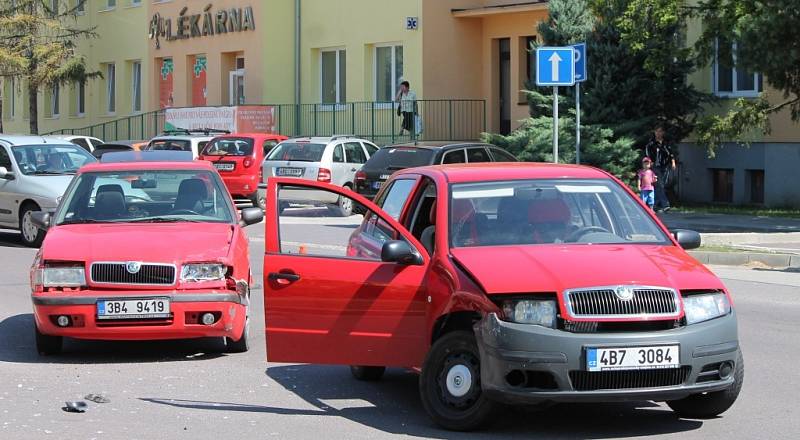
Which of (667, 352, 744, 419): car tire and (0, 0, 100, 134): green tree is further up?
(0, 0, 100, 134): green tree

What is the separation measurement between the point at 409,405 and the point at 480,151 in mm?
15574

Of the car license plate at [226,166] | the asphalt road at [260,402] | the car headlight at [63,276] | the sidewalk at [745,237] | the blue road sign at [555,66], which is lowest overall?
the asphalt road at [260,402]

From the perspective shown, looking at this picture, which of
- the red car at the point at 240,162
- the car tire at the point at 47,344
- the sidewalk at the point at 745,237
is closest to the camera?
the car tire at the point at 47,344

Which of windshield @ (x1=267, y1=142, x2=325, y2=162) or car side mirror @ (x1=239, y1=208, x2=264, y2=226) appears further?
windshield @ (x1=267, y1=142, x2=325, y2=162)

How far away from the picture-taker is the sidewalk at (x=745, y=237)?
18094 millimetres

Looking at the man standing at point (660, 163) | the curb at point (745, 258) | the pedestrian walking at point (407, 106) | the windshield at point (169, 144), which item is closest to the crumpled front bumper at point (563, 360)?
the curb at point (745, 258)

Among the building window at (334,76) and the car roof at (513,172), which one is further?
the building window at (334,76)

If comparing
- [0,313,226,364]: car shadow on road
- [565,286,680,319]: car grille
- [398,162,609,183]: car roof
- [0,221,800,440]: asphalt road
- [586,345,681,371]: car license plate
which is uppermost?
[398,162,609,183]: car roof

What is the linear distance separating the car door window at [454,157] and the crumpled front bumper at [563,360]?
629 inches

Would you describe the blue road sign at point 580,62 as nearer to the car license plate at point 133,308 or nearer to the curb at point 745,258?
the curb at point 745,258

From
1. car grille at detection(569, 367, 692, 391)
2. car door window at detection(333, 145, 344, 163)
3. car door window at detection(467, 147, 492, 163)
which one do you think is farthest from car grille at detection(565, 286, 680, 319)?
car door window at detection(333, 145, 344, 163)

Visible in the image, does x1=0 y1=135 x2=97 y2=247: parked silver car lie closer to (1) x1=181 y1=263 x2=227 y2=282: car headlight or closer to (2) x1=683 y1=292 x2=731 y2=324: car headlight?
(1) x1=181 y1=263 x2=227 y2=282: car headlight

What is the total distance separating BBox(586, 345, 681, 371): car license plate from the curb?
10919 millimetres

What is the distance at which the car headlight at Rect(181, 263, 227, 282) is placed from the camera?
10398 millimetres
